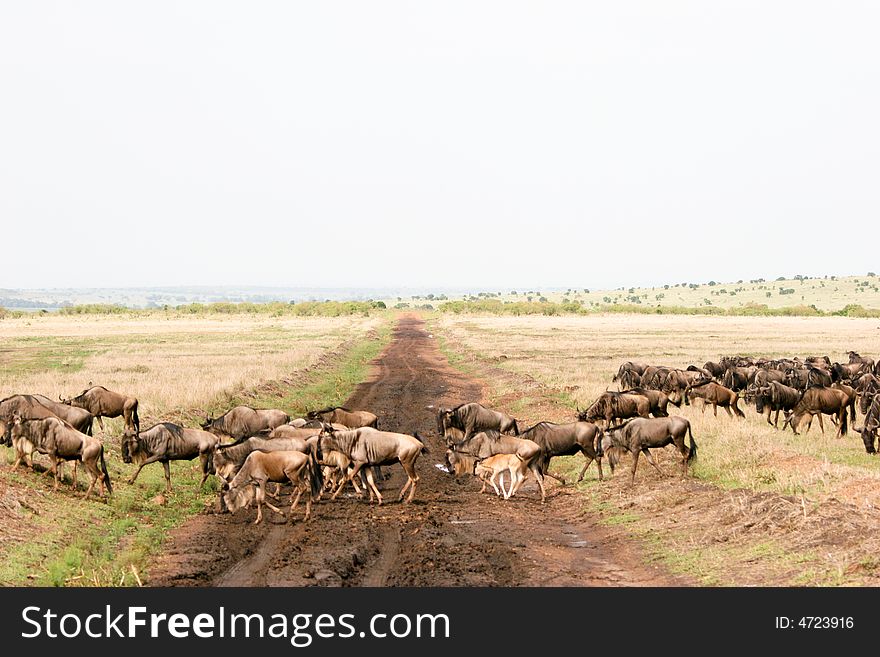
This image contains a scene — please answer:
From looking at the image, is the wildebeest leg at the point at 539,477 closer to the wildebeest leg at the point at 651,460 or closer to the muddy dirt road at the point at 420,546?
the muddy dirt road at the point at 420,546

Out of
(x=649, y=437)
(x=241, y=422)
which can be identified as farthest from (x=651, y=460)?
(x=241, y=422)

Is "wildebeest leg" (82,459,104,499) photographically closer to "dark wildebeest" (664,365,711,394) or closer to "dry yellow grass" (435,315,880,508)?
"dry yellow grass" (435,315,880,508)

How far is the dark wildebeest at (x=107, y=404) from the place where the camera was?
1909cm

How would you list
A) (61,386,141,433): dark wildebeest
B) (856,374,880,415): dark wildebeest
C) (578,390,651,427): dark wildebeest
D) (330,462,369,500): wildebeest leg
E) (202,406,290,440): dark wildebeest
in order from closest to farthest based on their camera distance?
(330,462,369,500): wildebeest leg
(202,406,290,440): dark wildebeest
(61,386,141,433): dark wildebeest
(578,390,651,427): dark wildebeest
(856,374,880,415): dark wildebeest

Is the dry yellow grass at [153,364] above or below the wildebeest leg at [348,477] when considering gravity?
below

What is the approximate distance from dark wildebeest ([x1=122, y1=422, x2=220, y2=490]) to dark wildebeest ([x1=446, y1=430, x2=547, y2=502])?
14.7ft

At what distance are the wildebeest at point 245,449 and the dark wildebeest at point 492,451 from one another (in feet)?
9.07

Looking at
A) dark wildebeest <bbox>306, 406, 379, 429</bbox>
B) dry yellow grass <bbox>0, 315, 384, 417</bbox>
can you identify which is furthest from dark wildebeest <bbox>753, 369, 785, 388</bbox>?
dry yellow grass <bbox>0, 315, 384, 417</bbox>

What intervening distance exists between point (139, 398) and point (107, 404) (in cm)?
502

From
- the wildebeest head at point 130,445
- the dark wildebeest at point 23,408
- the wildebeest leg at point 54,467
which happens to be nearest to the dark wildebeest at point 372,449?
the wildebeest head at point 130,445

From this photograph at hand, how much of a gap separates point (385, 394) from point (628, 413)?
448 inches

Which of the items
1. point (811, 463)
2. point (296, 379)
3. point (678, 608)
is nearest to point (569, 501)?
point (811, 463)

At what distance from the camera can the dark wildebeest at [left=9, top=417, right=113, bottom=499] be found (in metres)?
13.7

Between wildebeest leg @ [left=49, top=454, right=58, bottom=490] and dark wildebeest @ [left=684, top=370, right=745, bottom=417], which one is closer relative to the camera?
wildebeest leg @ [left=49, top=454, right=58, bottom=490]
